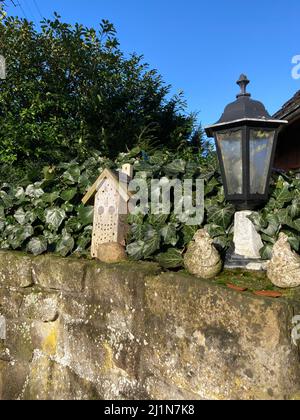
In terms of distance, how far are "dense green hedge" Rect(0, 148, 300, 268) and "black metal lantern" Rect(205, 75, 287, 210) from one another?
5.5 inches

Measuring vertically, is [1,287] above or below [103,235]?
below

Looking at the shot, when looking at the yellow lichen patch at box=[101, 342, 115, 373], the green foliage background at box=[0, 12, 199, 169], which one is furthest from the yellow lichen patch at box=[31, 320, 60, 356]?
the green foliage background at box=[0, 12, 199, 169]

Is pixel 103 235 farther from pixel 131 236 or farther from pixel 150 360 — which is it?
pixel 150 360

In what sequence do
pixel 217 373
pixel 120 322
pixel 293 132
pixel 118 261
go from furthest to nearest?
pixel 293 132
pixel 118 261
pixel 120 322
pixel 217 373

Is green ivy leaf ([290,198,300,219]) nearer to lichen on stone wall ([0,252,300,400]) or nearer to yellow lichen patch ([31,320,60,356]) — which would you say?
lichen on stone wall ([0,252,300,400])

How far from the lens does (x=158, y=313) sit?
5.08 feet

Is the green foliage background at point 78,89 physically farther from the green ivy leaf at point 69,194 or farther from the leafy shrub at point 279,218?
the leafy shrub at point 279,218

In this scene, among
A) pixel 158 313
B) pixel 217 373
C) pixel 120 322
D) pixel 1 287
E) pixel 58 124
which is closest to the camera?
pixel 217 373

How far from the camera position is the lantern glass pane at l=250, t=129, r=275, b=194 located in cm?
162

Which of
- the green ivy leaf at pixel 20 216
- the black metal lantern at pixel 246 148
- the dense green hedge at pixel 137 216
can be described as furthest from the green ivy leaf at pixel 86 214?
the black metal lantern at pixel 246 148

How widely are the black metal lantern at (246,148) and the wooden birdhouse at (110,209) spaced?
0.65m

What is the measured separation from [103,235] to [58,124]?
3187 mm
